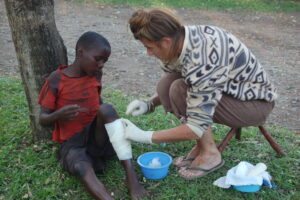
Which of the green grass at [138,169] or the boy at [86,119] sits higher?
the boy at [86,119]

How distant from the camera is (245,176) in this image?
220 centimetres

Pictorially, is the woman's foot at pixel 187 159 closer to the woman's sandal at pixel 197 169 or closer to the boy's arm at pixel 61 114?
the woman's sandal at pixel 197 169

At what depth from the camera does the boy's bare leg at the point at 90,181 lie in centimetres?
210

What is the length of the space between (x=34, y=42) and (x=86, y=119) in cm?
62

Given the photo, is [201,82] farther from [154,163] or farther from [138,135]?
[154,163]

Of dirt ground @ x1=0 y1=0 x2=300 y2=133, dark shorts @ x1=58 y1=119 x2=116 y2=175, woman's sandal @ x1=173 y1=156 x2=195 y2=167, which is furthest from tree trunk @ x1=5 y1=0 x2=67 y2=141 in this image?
dirt ground @ x1=0 y1=0 x2=300 y2=133

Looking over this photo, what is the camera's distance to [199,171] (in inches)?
94.3

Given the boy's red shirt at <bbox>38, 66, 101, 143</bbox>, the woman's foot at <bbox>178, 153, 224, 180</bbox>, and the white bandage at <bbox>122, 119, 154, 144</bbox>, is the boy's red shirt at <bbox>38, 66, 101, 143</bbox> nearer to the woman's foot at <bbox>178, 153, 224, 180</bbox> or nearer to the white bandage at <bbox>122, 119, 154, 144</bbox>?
the white bandage at <bbox>122, 119, 154, 144</bbox>

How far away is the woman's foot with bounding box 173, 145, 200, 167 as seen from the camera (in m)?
2.51

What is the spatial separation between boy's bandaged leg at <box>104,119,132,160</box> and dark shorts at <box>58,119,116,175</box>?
18cm

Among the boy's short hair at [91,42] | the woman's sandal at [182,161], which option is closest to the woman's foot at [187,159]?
the woman's sandal at [182,161]

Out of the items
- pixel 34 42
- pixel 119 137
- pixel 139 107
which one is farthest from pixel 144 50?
pixel 119 137

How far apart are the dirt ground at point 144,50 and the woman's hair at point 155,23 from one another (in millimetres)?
1999

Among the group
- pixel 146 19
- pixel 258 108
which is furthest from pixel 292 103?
pixel 146 19
